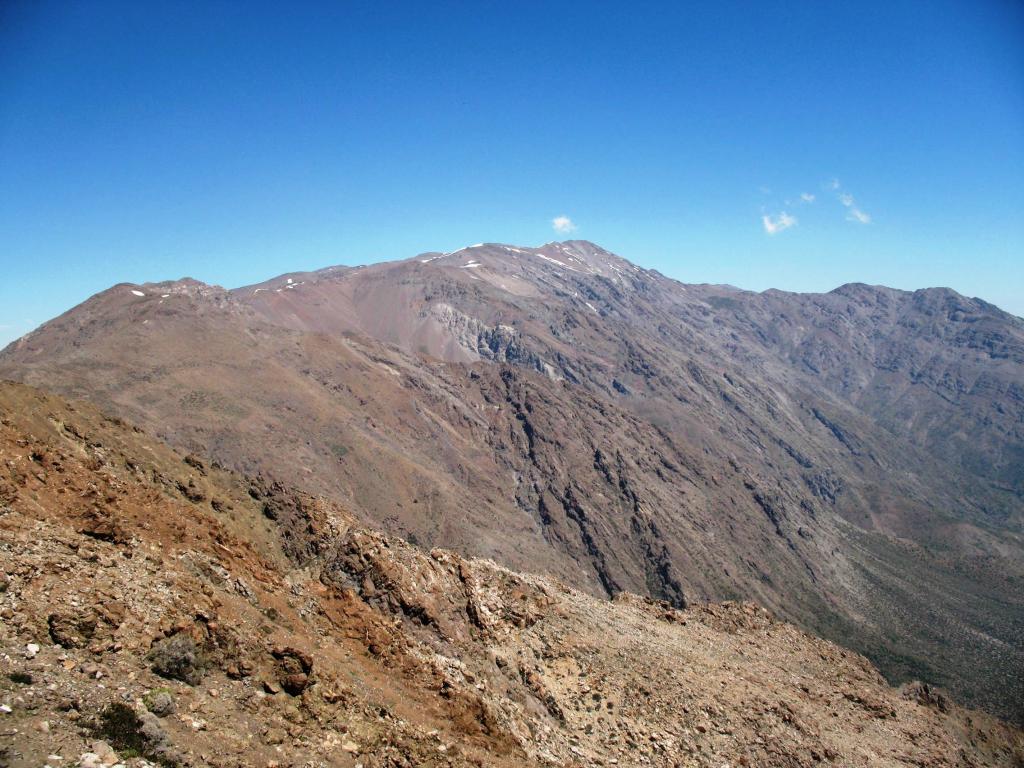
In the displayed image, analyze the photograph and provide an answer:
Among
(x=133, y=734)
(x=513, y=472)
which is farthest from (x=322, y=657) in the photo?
(x=513, y=472)

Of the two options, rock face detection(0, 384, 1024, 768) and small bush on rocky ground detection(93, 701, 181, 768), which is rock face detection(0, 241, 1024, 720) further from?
small bush on rocky ground detection(93, 701, 181, 768)

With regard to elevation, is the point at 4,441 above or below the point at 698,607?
above

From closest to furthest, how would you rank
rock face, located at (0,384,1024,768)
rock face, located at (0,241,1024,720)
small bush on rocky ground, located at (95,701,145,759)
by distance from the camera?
1. small bush on rocky ground, located at (95,701,145,759)
2. rock face, located at (0,384,1024,768)
3. rock face, located at (0,241,1024,720)

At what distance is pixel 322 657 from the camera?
1917cm

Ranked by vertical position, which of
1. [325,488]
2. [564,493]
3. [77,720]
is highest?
[77,720]

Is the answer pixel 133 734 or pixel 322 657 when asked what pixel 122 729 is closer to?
pixel 133 734

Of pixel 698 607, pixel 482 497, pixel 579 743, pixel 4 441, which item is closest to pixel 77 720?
pixel 4 441

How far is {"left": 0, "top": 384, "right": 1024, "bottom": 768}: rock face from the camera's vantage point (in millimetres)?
13258

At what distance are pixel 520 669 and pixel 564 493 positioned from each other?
129304mm

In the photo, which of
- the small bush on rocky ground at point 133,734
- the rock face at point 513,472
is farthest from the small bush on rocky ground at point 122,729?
the rock face at point 513,472

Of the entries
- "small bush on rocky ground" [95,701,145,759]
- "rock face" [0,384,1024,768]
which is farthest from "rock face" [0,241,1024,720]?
"small bush on rocky ground" [95,701,145,759]

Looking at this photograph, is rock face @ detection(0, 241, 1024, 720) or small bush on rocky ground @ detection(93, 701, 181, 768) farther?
rock face @ detection(0, 241, 1024, 720)

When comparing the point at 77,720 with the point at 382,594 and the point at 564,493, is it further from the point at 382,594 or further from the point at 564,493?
the point at 564,493

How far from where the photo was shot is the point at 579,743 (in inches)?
993
